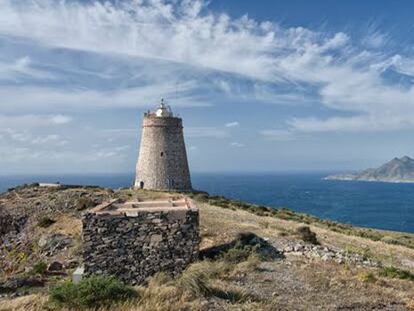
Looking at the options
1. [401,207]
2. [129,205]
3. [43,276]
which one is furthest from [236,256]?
[401,207]

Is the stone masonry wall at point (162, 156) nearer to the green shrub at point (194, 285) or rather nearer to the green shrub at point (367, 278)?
the green shrub at point (367, 278)

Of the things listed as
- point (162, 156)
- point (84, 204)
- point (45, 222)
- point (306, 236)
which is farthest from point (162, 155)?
point (306, 236)

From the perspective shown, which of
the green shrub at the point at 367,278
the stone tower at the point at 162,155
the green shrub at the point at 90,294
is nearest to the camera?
the green shrub at the point at 90,294

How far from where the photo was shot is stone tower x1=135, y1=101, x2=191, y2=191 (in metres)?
44.4

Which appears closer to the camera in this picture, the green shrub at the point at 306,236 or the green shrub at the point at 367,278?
the green shrub at the point at 367,278

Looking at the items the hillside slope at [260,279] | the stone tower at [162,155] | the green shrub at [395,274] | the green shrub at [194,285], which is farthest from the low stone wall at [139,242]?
the stone tower at [162,155]

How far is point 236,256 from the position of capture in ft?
49.1

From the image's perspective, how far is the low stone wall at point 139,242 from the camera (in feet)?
49.0

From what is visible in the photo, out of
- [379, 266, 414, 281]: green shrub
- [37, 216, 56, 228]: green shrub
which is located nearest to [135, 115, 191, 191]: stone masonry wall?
[37, 216, 56, 228]: green shrub

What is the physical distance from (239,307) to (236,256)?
5359 millimetres

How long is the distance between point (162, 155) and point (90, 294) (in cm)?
3539

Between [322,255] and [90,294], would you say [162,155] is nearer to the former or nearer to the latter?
[322,255]

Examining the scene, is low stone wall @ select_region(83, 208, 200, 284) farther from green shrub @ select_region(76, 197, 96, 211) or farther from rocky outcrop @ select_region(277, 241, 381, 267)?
green shrub @ select_region(76, 197, 96, 211)

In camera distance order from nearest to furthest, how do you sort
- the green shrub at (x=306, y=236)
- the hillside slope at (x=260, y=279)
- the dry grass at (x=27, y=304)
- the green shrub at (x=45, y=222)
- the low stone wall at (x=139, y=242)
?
the dry grass at (x=27, y=304) → the hillside slope at (x=260, y=279) → the low stone wall at (x=139, y=242) → the green shrub at (x=306, y=236) → the green shrub at (x=45, y=222)
